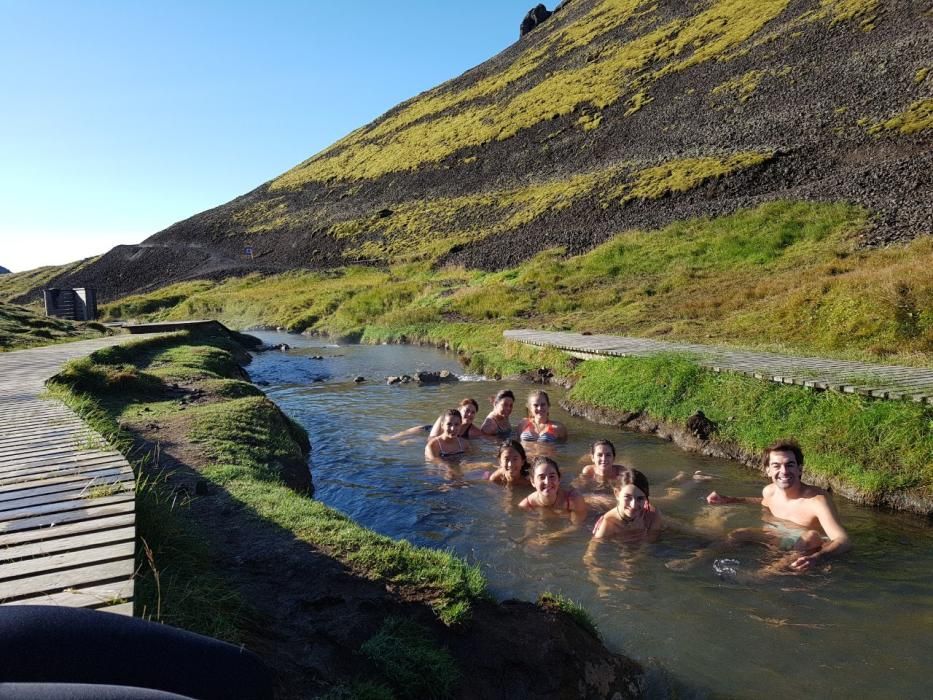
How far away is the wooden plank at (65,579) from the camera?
2.95m

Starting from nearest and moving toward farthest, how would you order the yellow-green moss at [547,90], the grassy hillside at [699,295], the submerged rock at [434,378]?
the grassy hillside at [699,295] → the submerged rock at [434,378] → the yellow-green moss at [547,90]

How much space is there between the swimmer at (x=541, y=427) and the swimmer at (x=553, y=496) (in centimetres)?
331

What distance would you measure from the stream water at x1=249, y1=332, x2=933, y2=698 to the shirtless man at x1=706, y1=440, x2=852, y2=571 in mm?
188

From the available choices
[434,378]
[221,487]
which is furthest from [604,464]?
[434,378]

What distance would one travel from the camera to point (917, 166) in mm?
27875

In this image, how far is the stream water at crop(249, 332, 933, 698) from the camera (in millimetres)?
4559

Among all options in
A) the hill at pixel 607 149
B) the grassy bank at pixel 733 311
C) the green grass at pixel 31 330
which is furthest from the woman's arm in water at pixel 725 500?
the green grass at pixel 31 330

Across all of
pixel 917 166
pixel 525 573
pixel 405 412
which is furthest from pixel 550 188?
pixel 525 573

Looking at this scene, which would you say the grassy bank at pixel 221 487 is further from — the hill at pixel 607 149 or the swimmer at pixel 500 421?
the hill at pixel 607 149

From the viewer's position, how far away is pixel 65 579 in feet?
10.0

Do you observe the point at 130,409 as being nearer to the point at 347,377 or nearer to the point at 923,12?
the point at 347,377

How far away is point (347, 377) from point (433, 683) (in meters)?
16.4

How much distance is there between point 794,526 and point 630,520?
1.63m

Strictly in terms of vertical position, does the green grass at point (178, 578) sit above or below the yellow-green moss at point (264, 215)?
below
